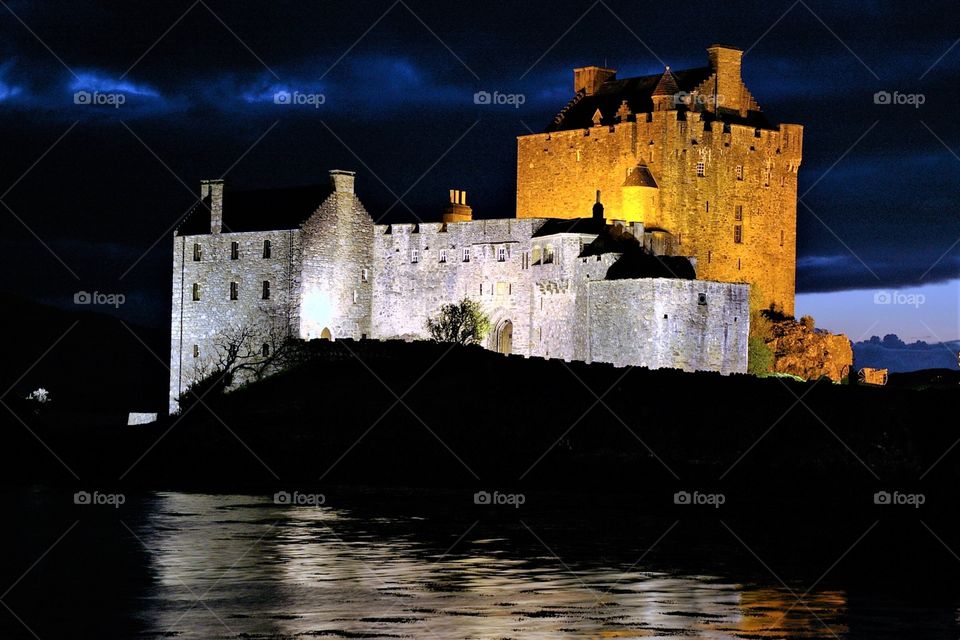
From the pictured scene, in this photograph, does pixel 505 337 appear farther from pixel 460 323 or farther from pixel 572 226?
pixel 572 226

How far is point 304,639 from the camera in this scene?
22734mm

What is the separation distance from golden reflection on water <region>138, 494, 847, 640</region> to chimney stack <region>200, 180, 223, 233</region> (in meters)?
23.5

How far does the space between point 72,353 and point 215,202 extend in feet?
185

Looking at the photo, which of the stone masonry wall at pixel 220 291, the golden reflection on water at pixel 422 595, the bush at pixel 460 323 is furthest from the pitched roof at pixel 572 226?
the golden reflection on water at pixel 422 595

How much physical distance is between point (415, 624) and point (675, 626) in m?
3.41

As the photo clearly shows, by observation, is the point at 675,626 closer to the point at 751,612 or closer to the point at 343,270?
the point at 751,612

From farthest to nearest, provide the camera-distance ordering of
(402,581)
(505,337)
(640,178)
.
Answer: (640,178), (505,337), (402,581)

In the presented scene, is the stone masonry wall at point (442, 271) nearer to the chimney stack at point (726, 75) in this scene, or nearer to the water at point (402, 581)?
the chimney stack at point (726, 75)

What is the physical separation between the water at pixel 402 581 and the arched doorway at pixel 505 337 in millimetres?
21209

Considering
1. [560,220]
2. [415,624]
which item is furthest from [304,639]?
[560,220]

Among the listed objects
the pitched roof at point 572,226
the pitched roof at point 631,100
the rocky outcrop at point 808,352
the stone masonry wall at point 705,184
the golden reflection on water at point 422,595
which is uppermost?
the pitched roof at point 631,100

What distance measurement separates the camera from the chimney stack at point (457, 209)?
63906 millimetres

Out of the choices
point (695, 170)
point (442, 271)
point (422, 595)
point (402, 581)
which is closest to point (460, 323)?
point (442, 271)

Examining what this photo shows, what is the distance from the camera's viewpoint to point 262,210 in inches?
2223
